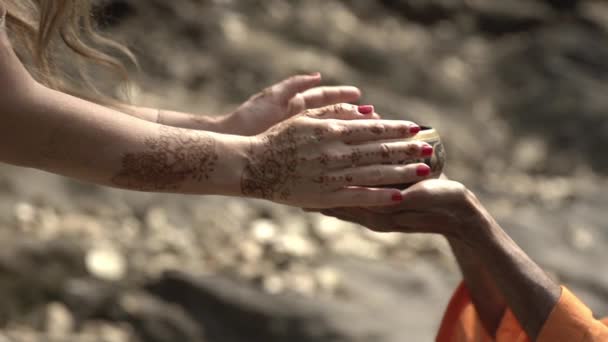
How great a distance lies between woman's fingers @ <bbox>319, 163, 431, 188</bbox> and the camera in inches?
73.9

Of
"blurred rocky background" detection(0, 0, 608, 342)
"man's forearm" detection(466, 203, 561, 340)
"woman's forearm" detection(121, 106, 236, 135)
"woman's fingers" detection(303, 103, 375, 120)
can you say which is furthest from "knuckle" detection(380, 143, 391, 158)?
"blurred rocky background" detection(0, 0, 608, 342)

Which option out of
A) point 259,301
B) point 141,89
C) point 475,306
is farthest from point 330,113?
point 141,89

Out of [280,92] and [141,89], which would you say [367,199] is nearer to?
[280,92]

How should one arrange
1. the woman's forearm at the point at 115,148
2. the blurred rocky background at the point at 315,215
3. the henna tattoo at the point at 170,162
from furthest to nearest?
the blurred rocky background at the point at 315,215 < the henna tattoo at the point at 170,162 < the woman's forearm at the point at 115,148

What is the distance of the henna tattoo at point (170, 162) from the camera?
1.83 metres

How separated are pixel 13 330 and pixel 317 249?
1.52m

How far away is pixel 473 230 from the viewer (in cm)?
203

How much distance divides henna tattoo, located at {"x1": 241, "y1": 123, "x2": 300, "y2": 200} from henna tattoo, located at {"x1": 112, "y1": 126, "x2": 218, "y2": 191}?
→ 0.08m

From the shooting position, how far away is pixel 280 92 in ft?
7.79

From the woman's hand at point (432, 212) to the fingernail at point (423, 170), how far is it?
2 centimetres

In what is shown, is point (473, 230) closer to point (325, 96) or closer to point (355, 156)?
point (355, 156)

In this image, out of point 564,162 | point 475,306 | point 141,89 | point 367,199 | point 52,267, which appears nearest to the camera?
point 367,199

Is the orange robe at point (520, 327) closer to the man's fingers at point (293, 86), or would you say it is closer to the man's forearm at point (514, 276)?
the man's forearm at point (514, 276)

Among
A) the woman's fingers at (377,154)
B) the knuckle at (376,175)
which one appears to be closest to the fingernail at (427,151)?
the woman's fingers at (377,154)
